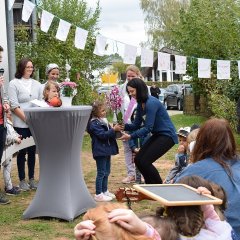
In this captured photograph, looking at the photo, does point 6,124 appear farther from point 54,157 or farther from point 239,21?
point 239,21

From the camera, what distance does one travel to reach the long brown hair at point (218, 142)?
3213 millimetres

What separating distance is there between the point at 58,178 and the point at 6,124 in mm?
1178

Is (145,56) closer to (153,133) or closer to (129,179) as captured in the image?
(129,179)

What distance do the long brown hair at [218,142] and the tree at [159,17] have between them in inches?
1922

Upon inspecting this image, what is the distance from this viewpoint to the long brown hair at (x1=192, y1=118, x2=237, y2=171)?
126 inches

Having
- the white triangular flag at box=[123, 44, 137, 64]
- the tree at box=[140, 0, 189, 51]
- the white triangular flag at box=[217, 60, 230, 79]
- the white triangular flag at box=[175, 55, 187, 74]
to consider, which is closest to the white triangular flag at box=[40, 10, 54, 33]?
the white triangular flag at box=[123, 44, 137, 64]

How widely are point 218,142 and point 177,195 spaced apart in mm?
1113

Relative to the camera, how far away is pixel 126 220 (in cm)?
177

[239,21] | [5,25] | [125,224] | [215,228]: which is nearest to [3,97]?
[5,25]

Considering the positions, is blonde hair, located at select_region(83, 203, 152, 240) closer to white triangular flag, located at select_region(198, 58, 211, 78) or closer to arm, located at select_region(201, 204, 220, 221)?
arm, located at select_region(201, 204, 220, 221)

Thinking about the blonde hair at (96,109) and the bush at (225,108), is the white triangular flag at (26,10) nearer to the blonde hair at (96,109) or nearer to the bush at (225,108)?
the blonde hair at (96,109)

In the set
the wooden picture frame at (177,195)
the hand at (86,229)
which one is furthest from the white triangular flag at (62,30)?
the hand at (86,229)

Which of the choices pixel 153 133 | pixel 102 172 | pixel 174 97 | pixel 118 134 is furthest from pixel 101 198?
pixel 174 97

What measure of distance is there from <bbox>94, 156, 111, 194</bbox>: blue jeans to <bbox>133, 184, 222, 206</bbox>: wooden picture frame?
404 centimetres
